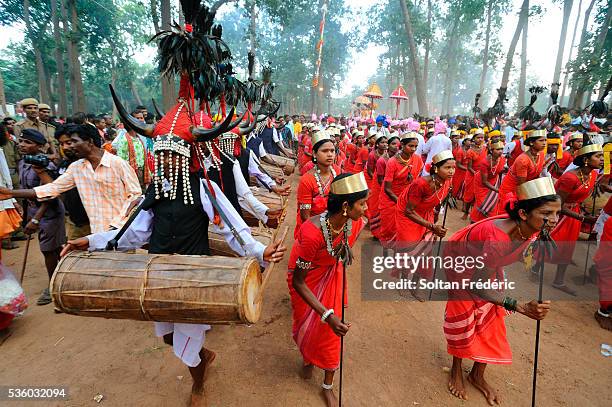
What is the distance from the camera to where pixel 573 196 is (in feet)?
15.4

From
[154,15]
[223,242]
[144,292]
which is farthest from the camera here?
[154,15]

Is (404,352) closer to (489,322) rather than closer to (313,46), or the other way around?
(489,322)

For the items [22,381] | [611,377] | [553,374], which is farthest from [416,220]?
[22,381]

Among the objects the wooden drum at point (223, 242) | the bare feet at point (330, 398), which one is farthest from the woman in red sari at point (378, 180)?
the bare feet at point (330, 398)

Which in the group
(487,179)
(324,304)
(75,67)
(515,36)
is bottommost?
(324,304)

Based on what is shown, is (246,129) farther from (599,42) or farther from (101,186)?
(599,42)

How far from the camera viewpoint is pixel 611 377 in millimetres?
3311

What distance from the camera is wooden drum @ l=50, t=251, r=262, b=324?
2.07m

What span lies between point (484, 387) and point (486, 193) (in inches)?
201

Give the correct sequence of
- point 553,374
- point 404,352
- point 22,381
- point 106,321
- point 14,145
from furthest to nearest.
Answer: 1. point 14,145
2. point 106,321
3. point 404,352
4. point 553,374
5. point 22,381

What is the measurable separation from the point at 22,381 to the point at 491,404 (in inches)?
170

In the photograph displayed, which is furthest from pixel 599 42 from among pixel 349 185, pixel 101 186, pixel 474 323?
pixel 101 186

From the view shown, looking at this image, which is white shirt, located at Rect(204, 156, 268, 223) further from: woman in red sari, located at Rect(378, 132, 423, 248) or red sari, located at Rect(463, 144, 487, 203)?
red sari, located at Rect(463, 144, 487, 203)

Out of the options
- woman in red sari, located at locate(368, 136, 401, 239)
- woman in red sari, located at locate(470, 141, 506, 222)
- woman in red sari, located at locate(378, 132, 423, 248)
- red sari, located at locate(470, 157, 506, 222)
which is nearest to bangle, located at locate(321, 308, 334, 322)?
woman in red sari, located at locate(378, 132, 423, 248)
